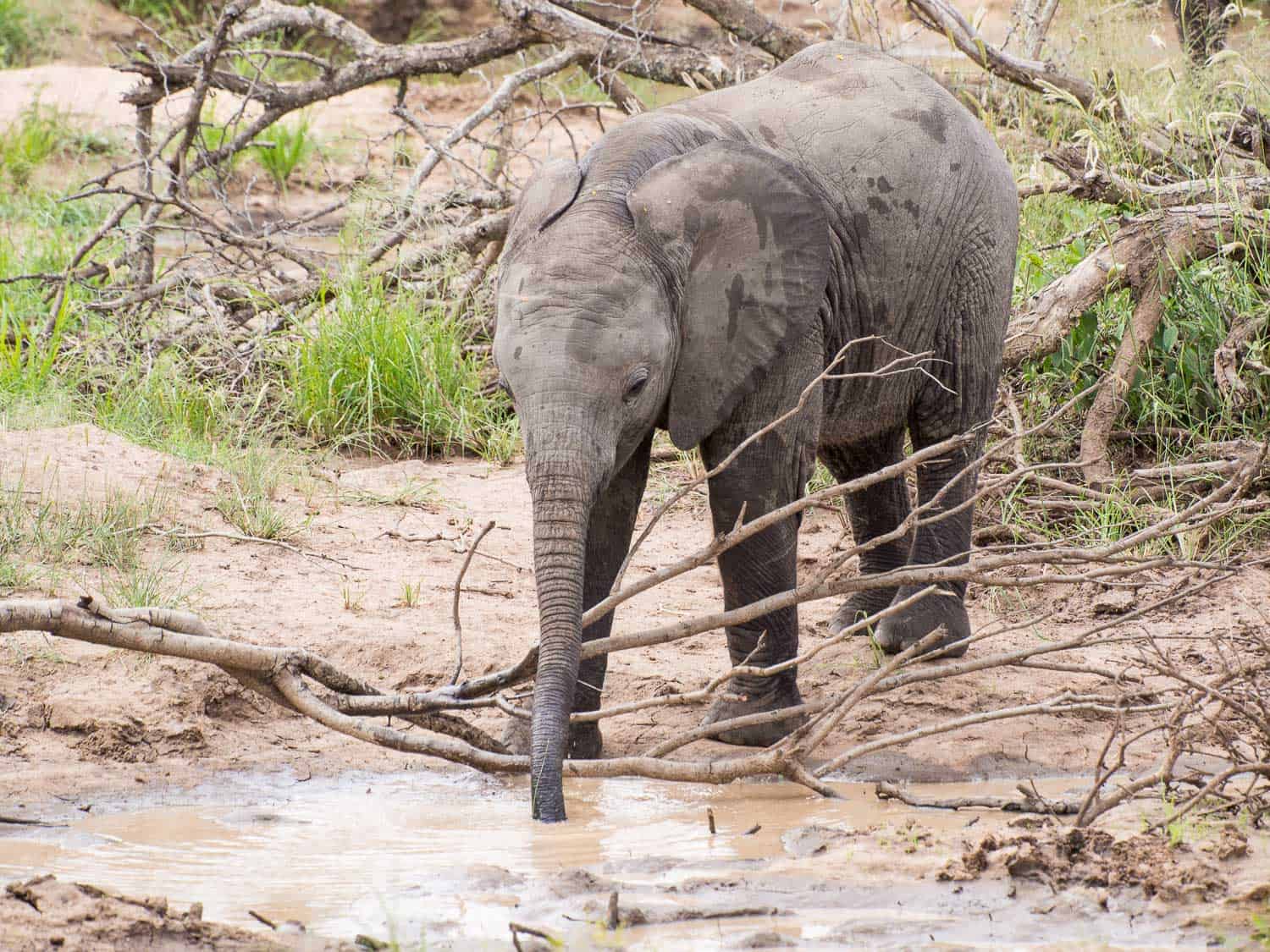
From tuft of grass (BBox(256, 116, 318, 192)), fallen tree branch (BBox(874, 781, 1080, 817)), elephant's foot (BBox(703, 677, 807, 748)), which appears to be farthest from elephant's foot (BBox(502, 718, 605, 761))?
tuft of grass (BBox(256, 116, 318, 192))

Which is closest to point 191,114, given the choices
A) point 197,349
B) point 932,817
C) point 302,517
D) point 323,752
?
point 197,349

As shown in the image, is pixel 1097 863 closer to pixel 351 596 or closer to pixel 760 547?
pixel 760 547

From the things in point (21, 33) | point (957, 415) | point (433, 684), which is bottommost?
point (433, 684)

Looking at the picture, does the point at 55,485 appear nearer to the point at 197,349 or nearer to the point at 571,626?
the point at 197,349

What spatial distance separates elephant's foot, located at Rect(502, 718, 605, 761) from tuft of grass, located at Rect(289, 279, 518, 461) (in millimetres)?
2583

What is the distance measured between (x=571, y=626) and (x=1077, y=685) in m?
1.90

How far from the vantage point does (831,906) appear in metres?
3.12

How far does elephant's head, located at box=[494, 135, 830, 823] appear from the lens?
11.9 ft

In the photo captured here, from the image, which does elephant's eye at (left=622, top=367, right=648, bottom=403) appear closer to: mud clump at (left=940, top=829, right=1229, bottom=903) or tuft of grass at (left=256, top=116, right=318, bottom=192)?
mud clump at (left=940, top=829, right=1229, bottom=903)

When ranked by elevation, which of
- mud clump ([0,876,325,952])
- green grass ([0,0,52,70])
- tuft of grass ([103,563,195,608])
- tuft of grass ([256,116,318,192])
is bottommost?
mud clump ([0,876,325,952])

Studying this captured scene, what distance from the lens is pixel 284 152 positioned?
454 inches

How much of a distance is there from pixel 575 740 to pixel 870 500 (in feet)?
5.13

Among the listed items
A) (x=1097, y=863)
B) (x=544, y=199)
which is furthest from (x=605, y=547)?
(x=1097, y=863)

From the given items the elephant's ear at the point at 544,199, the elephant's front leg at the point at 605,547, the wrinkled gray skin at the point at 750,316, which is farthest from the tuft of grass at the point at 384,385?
the elephant's ear at the point at 544,199
